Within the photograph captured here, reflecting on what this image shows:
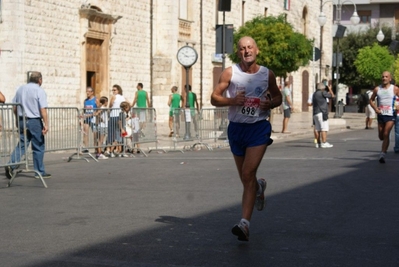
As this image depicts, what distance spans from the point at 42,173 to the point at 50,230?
19.8ft

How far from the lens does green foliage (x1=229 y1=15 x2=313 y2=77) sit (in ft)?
108

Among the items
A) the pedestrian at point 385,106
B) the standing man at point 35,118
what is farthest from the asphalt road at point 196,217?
the pedestrian at point 385,106

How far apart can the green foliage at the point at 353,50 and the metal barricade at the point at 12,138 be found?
6064 centimetres

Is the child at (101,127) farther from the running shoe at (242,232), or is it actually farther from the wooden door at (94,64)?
the wooden door at (94,64)

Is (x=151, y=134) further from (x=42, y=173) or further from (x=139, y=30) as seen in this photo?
(x=139, y=30)

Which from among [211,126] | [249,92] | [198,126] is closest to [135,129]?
[198,126]

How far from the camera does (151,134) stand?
22375mm

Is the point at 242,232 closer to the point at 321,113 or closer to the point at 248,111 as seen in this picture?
the point at 248,111

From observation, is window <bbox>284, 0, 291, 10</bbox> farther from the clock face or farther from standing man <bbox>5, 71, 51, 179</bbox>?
standing man <bbox>5, 71, 51, 179</bbox>

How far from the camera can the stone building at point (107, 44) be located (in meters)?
27.8

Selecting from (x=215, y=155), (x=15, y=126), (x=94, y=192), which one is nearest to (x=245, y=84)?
(x=94, y=192)

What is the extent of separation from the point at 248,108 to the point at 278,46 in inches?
967

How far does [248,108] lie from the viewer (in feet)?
27.8

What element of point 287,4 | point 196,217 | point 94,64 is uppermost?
point 287,4
